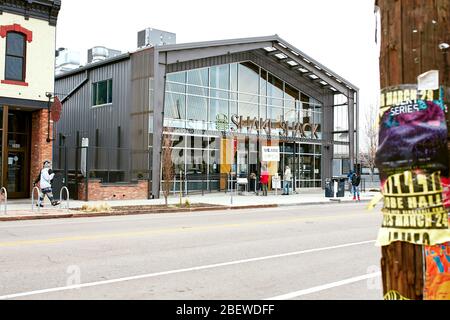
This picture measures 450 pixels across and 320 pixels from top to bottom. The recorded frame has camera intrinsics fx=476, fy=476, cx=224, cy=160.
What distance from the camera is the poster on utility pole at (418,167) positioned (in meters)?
2.46

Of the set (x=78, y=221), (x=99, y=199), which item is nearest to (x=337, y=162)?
(x=99, y=199)

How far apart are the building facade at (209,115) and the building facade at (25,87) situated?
87.2 inches

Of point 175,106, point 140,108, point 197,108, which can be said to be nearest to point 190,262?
point 140,108

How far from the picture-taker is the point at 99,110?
30.5 meters

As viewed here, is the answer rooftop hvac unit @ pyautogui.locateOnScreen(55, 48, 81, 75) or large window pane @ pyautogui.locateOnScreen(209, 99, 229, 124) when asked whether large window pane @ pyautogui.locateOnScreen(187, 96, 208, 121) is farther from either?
rooftop hvac unit @ pyautogui.locateOnScreen(55, 48, 81, 75)

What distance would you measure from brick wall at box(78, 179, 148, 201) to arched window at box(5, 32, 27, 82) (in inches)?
233

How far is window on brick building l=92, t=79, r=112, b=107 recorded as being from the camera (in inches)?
1173

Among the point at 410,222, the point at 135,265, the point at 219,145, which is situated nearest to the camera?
the point at 410,222

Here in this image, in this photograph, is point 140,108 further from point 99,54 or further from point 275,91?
point 275,91

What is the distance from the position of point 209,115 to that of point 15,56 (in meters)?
12.7

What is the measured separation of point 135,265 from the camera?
7809 millimetres

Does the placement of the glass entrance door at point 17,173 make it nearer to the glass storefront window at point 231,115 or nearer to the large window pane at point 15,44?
the large window pane at point 15,44
